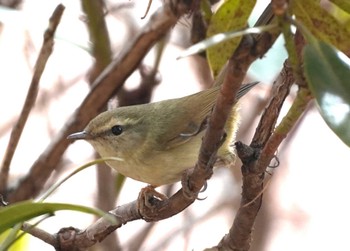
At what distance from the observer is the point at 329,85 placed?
0.67 m

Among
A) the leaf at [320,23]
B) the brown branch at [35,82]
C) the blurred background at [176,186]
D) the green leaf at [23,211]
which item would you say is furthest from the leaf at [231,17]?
the blurred background at [176,186]

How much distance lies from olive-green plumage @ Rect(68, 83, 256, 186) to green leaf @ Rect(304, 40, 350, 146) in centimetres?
71

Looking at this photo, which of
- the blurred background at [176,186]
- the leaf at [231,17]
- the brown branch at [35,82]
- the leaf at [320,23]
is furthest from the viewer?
the blurred background at [176,186]

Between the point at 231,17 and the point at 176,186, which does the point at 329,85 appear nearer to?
the point at 231,17

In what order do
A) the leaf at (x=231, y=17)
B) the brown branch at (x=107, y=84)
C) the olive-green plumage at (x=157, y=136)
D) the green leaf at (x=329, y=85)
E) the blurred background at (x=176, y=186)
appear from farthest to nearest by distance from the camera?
1. the blurred background at (x=176, y=186)
2. the brown branch at (x=107, y=84)
3. the olive-green plumage at (x=157, y=136)
4. the leaf at (x=231, y=17)
5. the green leaf at (x=329, y=85)

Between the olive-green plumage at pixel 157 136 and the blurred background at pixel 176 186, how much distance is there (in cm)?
53

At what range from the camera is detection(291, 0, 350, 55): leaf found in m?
0.78

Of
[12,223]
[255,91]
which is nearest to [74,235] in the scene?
[12,223]

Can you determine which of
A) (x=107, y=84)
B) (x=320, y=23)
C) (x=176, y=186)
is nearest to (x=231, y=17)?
(x=320, y=23)

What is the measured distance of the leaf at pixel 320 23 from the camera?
0.78m

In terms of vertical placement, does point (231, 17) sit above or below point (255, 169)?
above

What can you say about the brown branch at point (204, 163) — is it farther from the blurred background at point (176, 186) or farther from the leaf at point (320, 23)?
the blurred background at point (176, 186)

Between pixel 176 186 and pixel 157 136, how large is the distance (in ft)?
1.92

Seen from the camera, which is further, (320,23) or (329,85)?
(320,23)
